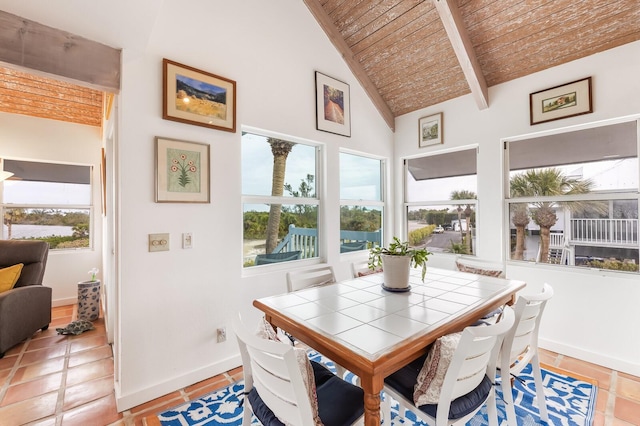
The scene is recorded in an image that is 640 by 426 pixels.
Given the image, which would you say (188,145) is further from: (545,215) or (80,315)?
(545,215)

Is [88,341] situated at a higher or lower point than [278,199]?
lower

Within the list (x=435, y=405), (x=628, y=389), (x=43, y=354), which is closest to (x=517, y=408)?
(x=628, y=389)

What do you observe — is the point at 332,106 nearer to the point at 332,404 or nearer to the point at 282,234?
the point at 282,234

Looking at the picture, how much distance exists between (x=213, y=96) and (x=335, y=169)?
1.45 m

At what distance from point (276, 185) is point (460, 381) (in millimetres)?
2193

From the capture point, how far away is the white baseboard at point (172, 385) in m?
1.90

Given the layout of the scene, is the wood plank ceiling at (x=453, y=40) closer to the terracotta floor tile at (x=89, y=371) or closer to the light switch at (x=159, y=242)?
the light switch at (x=159, y=242)

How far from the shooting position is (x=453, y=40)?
259cm

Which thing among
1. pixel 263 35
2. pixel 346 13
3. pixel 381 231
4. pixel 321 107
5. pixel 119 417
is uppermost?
pixel 346 13

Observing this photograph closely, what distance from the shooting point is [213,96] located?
7.59 ft

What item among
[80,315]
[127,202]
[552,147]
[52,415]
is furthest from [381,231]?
[80,315]

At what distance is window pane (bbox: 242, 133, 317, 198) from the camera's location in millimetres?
2664

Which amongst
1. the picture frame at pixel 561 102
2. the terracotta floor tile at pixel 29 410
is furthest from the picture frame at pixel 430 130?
the terracotta floor tile at pixel 29 410

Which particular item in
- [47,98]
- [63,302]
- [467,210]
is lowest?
[63,302]
